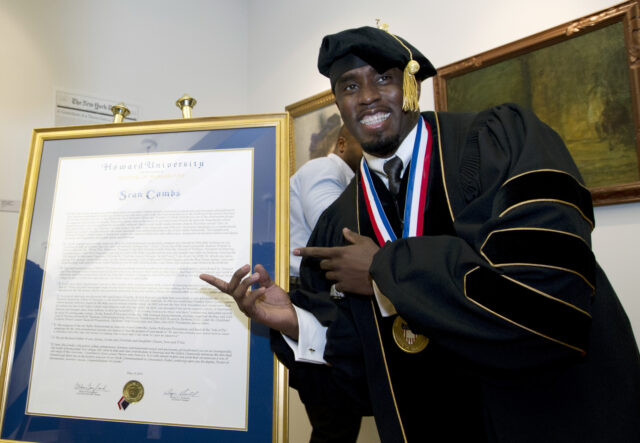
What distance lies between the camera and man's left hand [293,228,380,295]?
146 cm

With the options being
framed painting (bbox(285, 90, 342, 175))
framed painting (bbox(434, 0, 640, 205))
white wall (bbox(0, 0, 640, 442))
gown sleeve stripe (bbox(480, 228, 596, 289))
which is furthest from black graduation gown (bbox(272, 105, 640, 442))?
framed painting (bbox(285, 90, 342, 175))

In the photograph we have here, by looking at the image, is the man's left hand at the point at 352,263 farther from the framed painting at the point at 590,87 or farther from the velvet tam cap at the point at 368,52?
the framed painting at the point at 590,87

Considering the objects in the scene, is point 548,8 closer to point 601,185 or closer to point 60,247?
point 601,185

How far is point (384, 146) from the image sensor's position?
70.6 inches

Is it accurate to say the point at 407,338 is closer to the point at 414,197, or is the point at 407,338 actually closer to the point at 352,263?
the point at 352,263

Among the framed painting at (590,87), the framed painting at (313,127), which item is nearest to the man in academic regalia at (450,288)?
the framed painting at (590,87)

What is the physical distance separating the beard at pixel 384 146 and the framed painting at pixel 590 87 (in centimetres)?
110

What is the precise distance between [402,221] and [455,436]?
74 cm

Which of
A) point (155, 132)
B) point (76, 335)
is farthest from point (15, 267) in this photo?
point (155, 132)

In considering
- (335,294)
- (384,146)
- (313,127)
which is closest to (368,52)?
(384,146)

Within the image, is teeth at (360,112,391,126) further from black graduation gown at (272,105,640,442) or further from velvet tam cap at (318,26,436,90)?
black graduation gown at (272,105,640,442)

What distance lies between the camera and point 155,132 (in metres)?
1.94

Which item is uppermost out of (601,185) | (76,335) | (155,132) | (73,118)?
(73,118)

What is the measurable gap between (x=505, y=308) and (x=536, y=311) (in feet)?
0.23
